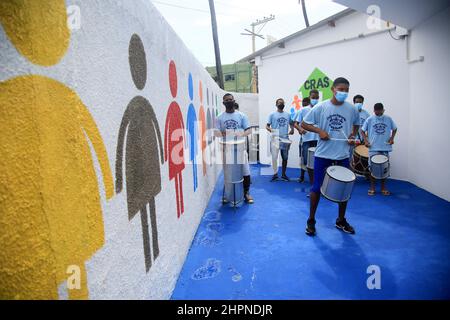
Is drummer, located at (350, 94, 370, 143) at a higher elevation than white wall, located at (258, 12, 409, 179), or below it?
below

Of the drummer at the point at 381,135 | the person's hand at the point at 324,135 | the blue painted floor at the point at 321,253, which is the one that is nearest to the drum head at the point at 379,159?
the drummer at the point at 381,135

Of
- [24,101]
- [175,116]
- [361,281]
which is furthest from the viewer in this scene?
[175,116]

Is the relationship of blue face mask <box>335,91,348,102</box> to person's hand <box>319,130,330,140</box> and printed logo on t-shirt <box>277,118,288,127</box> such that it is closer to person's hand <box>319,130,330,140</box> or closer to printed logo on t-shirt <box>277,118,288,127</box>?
person's hand <box>319,130,330,140</box>

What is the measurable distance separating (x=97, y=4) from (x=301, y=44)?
7.88 m

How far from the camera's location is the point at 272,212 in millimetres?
4730

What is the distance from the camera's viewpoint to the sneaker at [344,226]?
3.72m

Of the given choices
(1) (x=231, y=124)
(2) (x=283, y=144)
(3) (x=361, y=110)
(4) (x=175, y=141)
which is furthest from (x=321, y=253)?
(3) (x=361, y=110)

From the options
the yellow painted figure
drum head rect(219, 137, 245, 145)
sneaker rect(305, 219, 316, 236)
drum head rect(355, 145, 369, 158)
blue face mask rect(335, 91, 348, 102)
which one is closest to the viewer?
the yellow painted figure

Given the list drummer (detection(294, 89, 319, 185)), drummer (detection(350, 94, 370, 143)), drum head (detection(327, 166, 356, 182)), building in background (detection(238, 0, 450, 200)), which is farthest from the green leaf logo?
drum head (detection(327, 166, 356, 182))

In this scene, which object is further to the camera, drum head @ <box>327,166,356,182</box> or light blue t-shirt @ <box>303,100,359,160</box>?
light blue t-shirt @ <box>303,100,359,160</box>

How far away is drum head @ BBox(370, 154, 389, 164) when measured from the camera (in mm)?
5132

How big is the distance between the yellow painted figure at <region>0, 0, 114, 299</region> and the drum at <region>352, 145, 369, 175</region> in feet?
18.5
